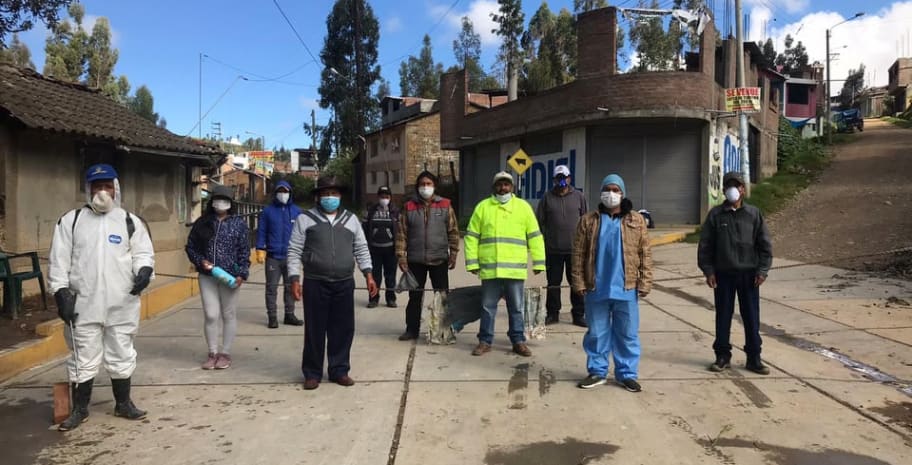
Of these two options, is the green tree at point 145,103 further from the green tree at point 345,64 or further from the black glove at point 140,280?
the black glove at point 140,280

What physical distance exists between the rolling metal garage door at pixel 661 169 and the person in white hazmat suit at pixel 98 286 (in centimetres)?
1698

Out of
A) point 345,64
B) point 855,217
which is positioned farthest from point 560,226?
point 345,64

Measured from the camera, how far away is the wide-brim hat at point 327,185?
5394 millimetres

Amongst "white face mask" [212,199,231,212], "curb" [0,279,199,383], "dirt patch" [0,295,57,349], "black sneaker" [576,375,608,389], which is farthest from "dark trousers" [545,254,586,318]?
"dirt patch" [0,295,57,349]

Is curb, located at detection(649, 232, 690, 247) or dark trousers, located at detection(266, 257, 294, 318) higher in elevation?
curb, located at detection(649, 232, 690, 247)

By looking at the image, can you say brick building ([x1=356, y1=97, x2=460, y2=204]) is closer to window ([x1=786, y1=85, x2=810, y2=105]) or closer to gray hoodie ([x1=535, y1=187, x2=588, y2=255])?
gray hoodie ([x1=535, y1=187, x2=588, y2=255])

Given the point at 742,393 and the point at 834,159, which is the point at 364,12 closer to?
the point at 834,159

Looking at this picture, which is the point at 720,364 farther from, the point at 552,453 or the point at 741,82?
the point at 741,82

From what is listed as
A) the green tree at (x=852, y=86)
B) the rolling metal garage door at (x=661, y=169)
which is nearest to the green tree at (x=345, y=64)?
the rolling metal garage door at (x=661, y=169)

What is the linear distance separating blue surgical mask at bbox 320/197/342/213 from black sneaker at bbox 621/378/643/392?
284cm

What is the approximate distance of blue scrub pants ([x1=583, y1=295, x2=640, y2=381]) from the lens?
5207 millimetres

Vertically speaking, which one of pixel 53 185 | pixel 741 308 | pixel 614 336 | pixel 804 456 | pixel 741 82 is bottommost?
pixel 804 456

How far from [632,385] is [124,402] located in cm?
388

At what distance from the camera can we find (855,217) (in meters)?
17.5
